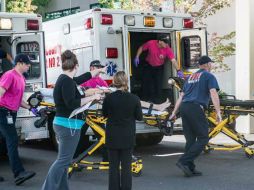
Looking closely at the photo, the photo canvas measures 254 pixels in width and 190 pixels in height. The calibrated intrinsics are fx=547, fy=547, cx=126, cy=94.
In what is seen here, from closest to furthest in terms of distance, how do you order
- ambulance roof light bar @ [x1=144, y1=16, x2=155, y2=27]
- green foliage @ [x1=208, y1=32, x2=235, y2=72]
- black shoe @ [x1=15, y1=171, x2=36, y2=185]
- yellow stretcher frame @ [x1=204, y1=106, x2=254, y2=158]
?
black shoe @ [x1=15, y1=171, x2=36, y2=185] < yellow stretcher frame @ [x1=204, y1=106, x2=254, y2=158] < ambulance roof light bar @ [x1=144, y1=16, x2=155, y2=27] < green foliage @ [x1=208, y1=32, x2=235, y2=72]

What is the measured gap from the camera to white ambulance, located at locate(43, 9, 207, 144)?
31.7ft

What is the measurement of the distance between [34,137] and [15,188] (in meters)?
2.23

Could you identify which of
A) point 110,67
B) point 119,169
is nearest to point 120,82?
point 119,169

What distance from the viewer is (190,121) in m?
7.84

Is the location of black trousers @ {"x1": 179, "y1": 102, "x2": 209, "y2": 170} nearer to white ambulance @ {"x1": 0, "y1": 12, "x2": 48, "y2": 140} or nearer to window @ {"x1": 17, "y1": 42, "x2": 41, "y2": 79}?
white ambulance @ {"x1": 0, "y1": 12, "x2": 48, "y2": 140}

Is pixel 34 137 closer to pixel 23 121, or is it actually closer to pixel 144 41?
pixel 23 121

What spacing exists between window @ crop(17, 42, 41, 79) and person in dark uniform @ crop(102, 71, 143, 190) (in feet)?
12.7

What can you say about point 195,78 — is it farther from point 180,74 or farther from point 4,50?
point 4,50

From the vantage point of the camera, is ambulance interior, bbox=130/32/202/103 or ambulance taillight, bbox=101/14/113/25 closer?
ambulance taillight, bbox=101/14/113/25

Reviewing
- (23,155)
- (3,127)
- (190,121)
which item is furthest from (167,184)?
(23,155)

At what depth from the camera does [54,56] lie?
11352 millimetres

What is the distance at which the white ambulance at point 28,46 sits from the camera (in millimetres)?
9242

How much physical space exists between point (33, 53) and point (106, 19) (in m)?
1.42

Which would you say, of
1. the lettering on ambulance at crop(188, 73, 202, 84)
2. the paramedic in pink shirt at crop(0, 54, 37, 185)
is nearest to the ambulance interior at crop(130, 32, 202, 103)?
the lettering on ambulance at crop(188, 73, 202, 84)
